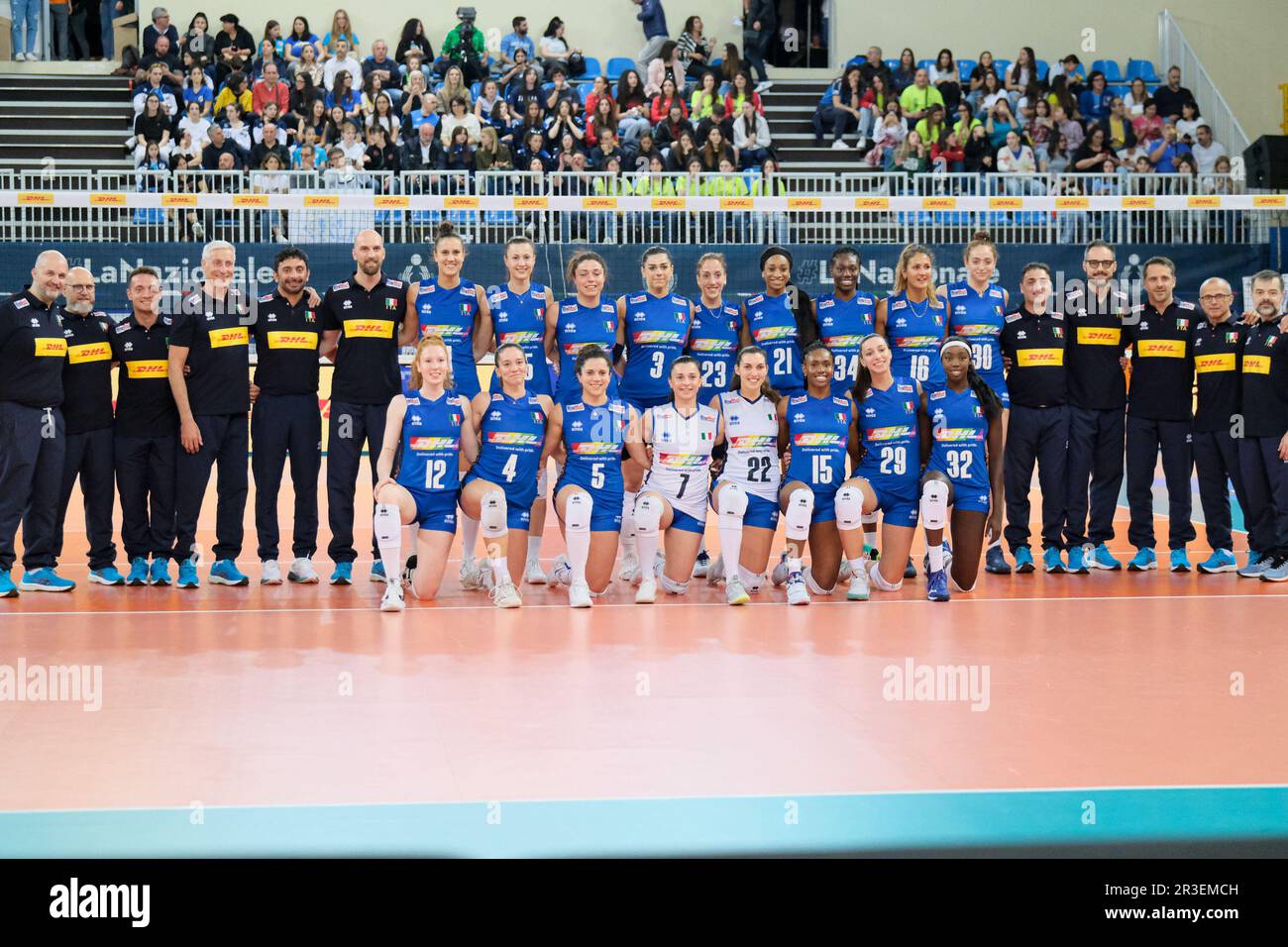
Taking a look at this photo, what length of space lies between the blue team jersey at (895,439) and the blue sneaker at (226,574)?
13.8 ft

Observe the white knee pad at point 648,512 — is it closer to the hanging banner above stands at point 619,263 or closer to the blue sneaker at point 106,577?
the blue sneaker at point 106,577

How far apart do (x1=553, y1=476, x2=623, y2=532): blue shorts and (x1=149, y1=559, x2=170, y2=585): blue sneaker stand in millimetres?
2687

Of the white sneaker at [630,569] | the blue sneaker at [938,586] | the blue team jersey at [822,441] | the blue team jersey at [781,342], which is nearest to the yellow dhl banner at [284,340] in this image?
the white sneaker at [630,569]

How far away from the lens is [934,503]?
862cm

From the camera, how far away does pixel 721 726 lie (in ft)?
17.9

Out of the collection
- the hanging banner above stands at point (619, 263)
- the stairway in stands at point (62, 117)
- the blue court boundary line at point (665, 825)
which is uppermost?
the stairway in stands at point (62, 117)

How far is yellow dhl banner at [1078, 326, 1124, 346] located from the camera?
31.9 feet

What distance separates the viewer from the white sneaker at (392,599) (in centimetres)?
812

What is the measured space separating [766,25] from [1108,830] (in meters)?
22.7

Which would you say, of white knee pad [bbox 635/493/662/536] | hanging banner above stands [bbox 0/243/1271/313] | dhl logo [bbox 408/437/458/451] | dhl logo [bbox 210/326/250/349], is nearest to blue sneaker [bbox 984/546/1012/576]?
white knee pad [bbox 635/493/662/536]

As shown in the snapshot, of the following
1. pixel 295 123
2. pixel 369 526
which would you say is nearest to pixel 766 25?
pixel 295 123

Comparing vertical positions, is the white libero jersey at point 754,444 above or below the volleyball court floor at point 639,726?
above

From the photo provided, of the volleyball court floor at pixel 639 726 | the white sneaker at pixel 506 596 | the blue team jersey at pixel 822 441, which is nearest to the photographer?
the volleyball court floor at pixel 639 726

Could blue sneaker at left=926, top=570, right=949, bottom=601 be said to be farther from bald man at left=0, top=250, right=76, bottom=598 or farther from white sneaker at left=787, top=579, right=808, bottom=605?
bald man at left=0, top=250, right=76, bottom=598
